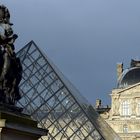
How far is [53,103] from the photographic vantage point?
30.2 metres

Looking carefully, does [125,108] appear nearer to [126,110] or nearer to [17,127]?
[126,110]

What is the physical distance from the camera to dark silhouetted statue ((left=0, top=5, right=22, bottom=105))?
7.38m

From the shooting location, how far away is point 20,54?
32.6 m

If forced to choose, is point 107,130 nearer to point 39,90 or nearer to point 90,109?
point 90,109

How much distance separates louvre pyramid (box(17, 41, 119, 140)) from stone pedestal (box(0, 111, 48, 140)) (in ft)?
65.1

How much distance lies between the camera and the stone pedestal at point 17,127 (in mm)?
6862

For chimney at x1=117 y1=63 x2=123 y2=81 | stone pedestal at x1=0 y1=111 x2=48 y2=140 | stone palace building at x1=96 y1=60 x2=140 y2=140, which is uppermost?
chimney at x1=117 y1=63 x2=123 y2=81

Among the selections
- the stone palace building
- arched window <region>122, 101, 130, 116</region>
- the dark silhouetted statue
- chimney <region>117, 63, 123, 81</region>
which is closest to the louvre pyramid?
the dark silhouetted statue

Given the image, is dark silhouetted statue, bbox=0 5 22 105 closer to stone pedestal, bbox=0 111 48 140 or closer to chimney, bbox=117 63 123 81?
stone pedestal, bbox=0 111 48 140

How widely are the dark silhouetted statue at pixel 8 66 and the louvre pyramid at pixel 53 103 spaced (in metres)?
19.7

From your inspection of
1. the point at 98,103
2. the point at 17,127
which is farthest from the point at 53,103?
the point at 98,103

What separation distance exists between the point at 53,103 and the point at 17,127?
76.1ft

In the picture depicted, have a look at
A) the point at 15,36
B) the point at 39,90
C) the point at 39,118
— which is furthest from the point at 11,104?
the point at 39,90

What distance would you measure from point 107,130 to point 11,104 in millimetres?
26348
